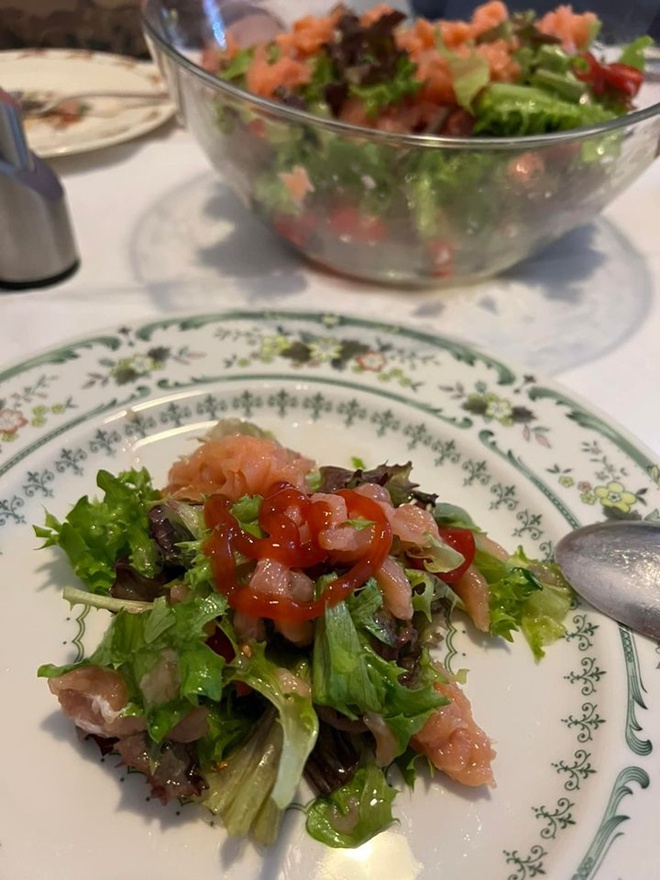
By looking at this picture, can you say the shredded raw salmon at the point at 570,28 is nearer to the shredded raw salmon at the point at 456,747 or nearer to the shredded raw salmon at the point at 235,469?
the shredded raw salmon at the point at 235,469

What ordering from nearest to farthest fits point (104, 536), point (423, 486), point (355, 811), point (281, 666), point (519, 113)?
point (355, 811)
point (281, 666)
point (104, 536)
point (423, 486)
point (519, 113)

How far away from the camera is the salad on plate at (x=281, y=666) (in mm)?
1095

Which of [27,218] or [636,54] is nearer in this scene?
[27,218]

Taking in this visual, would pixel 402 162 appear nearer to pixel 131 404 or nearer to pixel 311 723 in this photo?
pixel 131 404

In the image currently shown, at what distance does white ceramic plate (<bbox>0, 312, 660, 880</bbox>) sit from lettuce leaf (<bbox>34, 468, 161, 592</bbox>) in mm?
75

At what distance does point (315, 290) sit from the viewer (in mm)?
2176

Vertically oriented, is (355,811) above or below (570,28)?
below

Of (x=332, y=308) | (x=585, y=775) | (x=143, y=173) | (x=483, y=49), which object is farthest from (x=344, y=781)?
(x=143, y=173)

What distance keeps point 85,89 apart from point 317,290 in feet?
4.74

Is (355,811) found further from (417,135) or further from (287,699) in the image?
(417,135)

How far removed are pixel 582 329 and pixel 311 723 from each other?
142 cm

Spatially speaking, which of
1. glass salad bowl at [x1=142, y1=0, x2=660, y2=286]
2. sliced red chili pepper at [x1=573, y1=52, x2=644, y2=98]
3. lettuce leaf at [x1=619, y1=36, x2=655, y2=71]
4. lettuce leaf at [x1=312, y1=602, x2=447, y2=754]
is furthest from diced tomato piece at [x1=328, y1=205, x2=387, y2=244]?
lettuce leaf at [x1=312, y1=602, x2=447, y2=754]

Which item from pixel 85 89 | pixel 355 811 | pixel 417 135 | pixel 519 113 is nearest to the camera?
pixel 355 811

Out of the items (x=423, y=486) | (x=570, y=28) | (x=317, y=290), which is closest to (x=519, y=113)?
(x=570, y=28)
